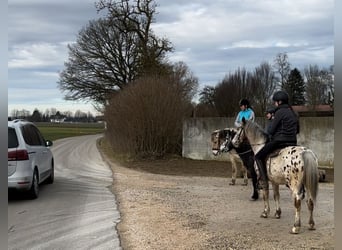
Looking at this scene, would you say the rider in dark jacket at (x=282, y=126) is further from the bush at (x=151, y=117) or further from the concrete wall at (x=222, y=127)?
the bush at (x=151, y=117)

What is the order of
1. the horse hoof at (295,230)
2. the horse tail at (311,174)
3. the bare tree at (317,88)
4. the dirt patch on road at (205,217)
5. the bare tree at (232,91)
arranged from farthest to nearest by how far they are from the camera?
the bare tree at (232,91) < the bare tree at (317,88) < the horse hoof at (295,230) < the horse tail at (311,174) < the dirt patch on road at (205,217)

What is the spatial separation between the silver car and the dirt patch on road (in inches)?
76.0

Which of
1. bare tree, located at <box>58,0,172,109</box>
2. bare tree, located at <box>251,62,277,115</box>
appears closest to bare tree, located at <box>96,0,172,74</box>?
bare tree, located at <box>58,0,172,109</box>

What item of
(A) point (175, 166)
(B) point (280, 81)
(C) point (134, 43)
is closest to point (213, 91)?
(B) point (280, 81)

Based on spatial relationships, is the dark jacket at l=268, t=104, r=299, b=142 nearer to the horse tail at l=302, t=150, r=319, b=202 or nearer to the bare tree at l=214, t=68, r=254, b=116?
the horse tail at l=302, t=150, r=319, b=202

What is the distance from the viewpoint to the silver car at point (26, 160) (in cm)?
953

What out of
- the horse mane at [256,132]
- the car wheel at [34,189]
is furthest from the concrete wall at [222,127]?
the car wheel at [34,189]

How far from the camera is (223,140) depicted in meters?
11.1

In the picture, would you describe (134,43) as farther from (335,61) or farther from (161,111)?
(335,61)

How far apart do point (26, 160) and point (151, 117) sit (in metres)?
10.8

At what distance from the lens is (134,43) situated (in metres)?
38.7

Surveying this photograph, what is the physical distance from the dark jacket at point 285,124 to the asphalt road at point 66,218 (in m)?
3.10

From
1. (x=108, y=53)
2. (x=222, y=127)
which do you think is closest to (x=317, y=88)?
(x=222, y=127)

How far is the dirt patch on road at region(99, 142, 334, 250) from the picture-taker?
6545 mm
